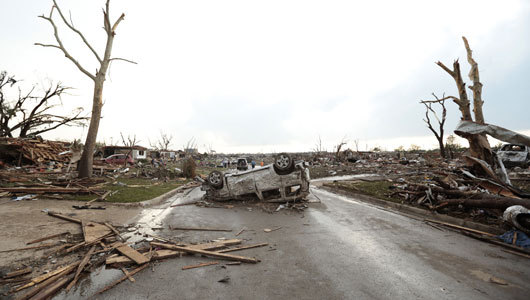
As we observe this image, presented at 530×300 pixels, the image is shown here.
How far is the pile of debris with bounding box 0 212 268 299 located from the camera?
3.11m

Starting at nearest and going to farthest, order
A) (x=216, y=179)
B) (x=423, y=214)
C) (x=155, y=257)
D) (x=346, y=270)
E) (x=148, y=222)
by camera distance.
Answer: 1. (x=346, y=270)
2. (x=155, y=257)
3. (x=148, y=222)
4. (x=423, y=214)
5. (x=216, y=179)

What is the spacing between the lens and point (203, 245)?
4.61 m

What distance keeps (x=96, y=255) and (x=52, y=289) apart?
4.13 ft

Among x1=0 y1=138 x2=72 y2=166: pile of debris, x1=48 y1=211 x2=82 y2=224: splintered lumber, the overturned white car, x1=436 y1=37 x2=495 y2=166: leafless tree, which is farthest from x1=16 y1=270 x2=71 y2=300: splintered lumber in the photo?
x1=0 y1=138 x2=72 y2=166: pile of debris

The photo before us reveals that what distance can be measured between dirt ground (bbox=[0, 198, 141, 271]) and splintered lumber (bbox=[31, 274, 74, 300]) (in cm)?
107

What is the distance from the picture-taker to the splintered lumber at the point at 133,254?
379cm

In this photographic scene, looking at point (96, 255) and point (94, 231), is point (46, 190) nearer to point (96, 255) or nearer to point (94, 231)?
point (94, 231)

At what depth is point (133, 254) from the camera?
13.2 ft

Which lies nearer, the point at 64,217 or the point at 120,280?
the point at 120,280

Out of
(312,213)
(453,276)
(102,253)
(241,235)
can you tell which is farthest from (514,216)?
(102,253)

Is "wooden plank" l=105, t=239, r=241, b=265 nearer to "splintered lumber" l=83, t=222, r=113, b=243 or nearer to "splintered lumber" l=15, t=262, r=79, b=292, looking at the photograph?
"splintered lumber" l=15, t=262, r=79, b=292

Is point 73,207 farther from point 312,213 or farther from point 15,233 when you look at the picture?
point 312,213

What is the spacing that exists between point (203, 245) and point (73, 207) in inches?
231

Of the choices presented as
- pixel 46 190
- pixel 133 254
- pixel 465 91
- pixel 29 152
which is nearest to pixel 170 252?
pixel 133 254
